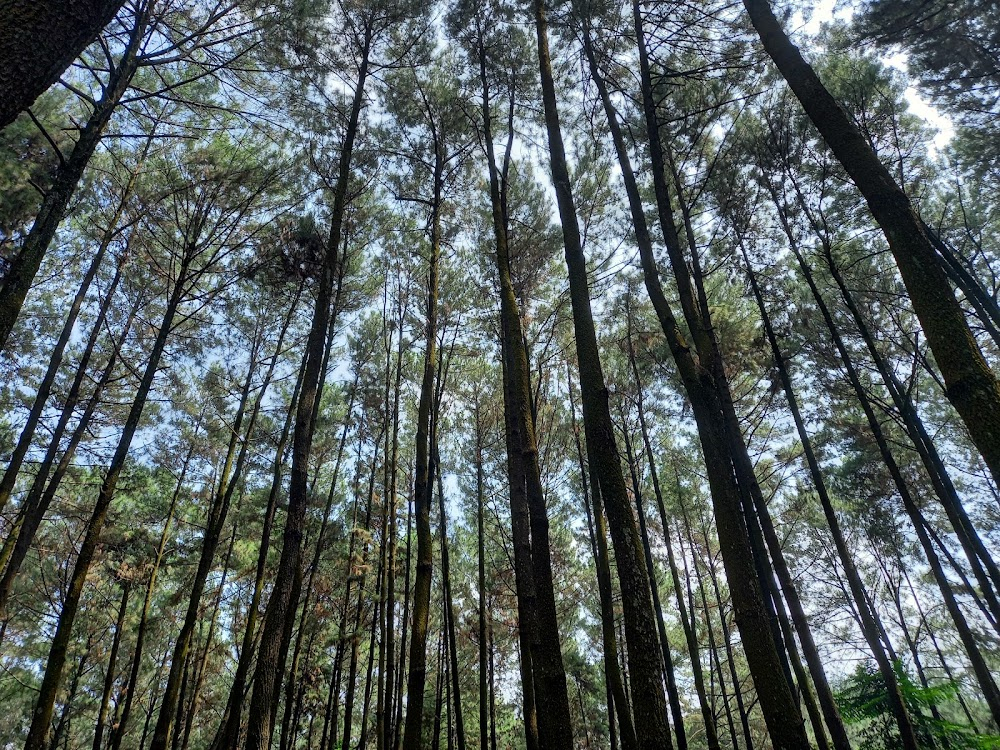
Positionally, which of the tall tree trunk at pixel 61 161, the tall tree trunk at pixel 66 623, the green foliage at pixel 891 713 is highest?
the tall tree trunk at pixel 61 161

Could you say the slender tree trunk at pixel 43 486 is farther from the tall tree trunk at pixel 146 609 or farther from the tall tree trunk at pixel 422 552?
the tall tree trunk at pixel 422 552

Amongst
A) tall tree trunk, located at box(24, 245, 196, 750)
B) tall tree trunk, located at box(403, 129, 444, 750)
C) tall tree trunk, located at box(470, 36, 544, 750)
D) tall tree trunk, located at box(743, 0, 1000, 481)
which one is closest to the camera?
tall tree trunk, located at box(743, 0, 1000, 481)

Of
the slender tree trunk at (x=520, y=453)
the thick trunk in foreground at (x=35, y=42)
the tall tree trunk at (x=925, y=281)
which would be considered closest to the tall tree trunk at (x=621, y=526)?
the slender tree trunk at (x=520, y=453)

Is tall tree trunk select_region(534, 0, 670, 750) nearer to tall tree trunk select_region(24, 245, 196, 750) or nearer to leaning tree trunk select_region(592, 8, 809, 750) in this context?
leaning tree trunk select_region(592, 8, 809, 750)

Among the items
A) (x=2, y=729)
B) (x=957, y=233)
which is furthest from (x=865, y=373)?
(x=2, y=729)

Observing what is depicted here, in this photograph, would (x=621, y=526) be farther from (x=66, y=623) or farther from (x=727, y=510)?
(x=66, y=623)

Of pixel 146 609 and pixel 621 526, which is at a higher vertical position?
pixel 146 609

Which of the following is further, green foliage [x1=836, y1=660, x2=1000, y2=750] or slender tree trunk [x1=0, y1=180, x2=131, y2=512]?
green foliage [x1=836, y1=660, x2=1000, y2=750]

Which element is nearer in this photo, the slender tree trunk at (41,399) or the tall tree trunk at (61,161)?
the tall tree trunk at (61,161)

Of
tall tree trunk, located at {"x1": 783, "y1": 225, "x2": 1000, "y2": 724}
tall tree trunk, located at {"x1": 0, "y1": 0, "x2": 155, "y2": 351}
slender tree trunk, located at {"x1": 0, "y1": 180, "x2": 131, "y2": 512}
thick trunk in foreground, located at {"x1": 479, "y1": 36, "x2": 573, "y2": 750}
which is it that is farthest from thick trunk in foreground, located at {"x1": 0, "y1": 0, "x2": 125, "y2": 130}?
tall tree trunk, located at {"x1": 783, "y1": 225, "x2": 1000, "y2": 724}

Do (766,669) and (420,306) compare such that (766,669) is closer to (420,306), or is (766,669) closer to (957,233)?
(420,306)

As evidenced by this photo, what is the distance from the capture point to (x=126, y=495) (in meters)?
11.3

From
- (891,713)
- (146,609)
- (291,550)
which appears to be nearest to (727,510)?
(291,550)

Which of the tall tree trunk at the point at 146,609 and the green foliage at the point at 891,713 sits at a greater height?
the tall tree trunk at the point at 146,609
